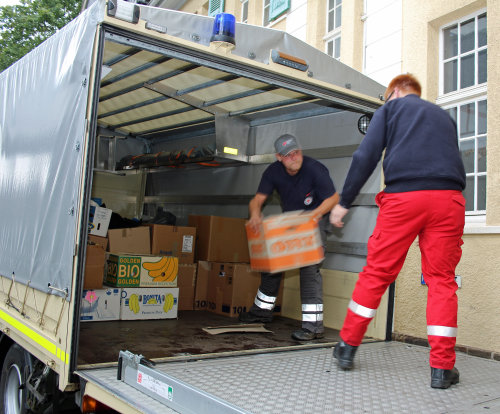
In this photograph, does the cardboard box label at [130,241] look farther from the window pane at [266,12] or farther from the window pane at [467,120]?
the window pane at [266,12]

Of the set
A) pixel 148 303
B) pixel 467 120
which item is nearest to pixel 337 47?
pixel 467 120

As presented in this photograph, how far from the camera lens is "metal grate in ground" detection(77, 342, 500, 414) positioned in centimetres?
234

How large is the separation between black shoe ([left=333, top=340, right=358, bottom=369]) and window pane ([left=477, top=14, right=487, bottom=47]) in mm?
3402

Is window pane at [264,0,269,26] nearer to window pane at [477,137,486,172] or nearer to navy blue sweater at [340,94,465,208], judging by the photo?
window pane at [477,137,486,172]

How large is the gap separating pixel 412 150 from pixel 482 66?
8.33 feet

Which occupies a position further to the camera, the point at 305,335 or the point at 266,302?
the point at 266,302

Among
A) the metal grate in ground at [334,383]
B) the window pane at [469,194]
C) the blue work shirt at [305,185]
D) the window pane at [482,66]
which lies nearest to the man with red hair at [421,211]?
the metal grate in ground at [334,383]

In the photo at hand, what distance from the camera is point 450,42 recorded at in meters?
5.11

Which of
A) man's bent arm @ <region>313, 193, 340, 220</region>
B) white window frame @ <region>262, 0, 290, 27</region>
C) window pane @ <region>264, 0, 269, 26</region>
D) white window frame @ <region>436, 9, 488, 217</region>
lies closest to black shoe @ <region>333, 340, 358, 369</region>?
man's bent arm @ <region>313, 193, 340, 220</region>

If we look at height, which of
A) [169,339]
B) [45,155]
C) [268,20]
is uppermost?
[268,20]

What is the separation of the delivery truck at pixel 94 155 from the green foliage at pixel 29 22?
15785 millimetres

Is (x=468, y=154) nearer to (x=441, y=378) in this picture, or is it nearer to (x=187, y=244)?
(x=441, y=378)

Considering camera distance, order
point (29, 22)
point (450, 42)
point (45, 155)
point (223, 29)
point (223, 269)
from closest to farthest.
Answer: point (223, 29)
point (45, 155)
point (450, 42)
point (223, 269)
point (29, 22)

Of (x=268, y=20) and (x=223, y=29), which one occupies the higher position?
(x=268, y=20)
